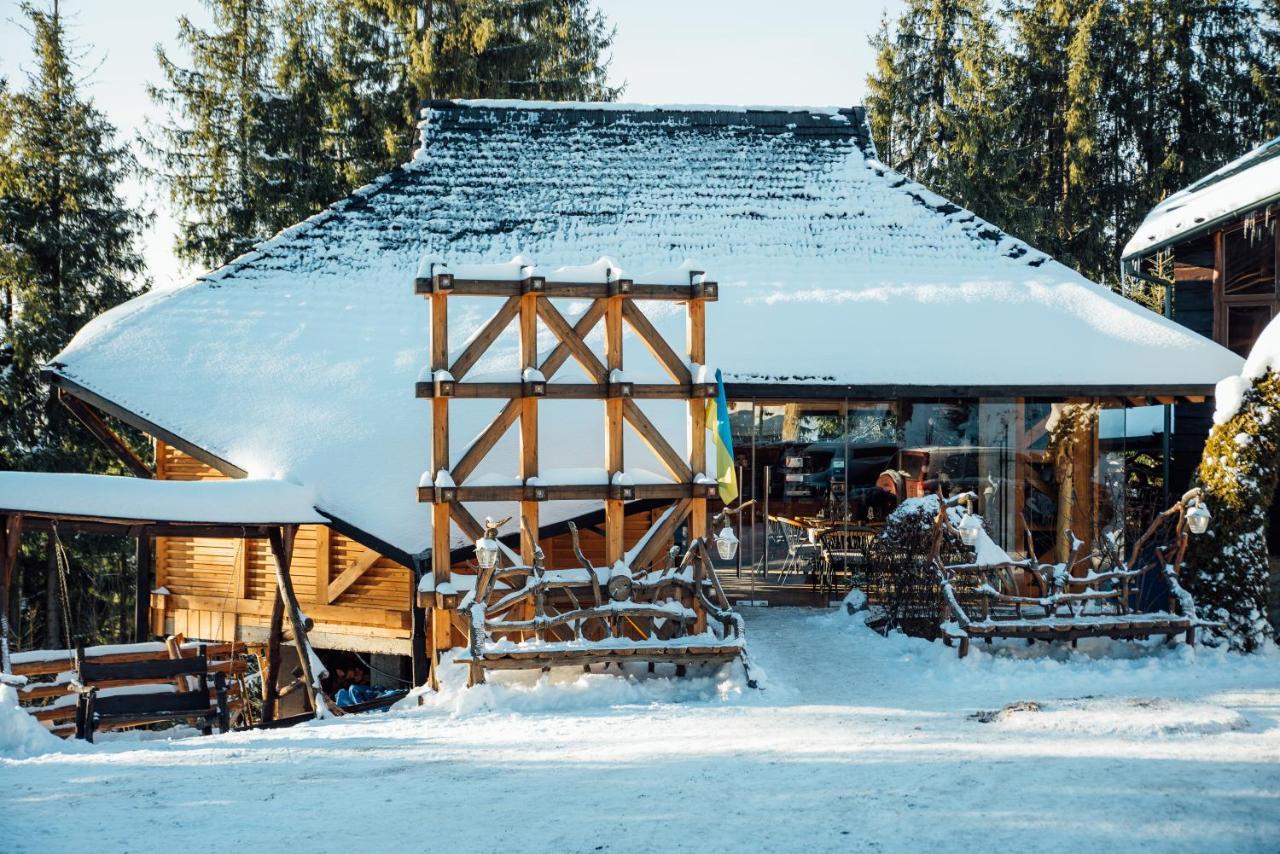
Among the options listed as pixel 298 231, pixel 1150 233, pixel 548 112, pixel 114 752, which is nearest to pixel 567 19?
pixel 548 112

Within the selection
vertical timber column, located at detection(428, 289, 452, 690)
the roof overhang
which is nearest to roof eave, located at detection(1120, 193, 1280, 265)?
the roof overhang

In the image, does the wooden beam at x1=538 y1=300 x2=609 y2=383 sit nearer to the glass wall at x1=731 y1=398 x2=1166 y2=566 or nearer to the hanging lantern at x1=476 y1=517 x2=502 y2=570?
the hanging lantern at x1=476 y1=517 x2=502 y2=570

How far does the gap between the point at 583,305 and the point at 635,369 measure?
1.98 m

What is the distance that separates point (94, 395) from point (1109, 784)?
1100 cm

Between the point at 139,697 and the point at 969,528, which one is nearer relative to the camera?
the point at 139,697

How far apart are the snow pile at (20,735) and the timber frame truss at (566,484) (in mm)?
2829

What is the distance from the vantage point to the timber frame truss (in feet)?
31.2

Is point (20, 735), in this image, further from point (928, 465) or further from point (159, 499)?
point (928, 465)

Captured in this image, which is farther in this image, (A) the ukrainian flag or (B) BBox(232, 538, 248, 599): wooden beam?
(B) BBox(232, 538, 248, 599): wooden beam

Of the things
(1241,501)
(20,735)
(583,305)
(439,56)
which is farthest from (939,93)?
(20,735)

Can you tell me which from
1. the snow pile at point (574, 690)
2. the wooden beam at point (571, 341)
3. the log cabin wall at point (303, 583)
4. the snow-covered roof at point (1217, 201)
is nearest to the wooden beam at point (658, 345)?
the wooden beam at point (571, 341)

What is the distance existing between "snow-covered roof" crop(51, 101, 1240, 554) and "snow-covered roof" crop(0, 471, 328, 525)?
56 centimetres

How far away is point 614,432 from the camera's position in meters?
10.1

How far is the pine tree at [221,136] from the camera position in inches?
1024
